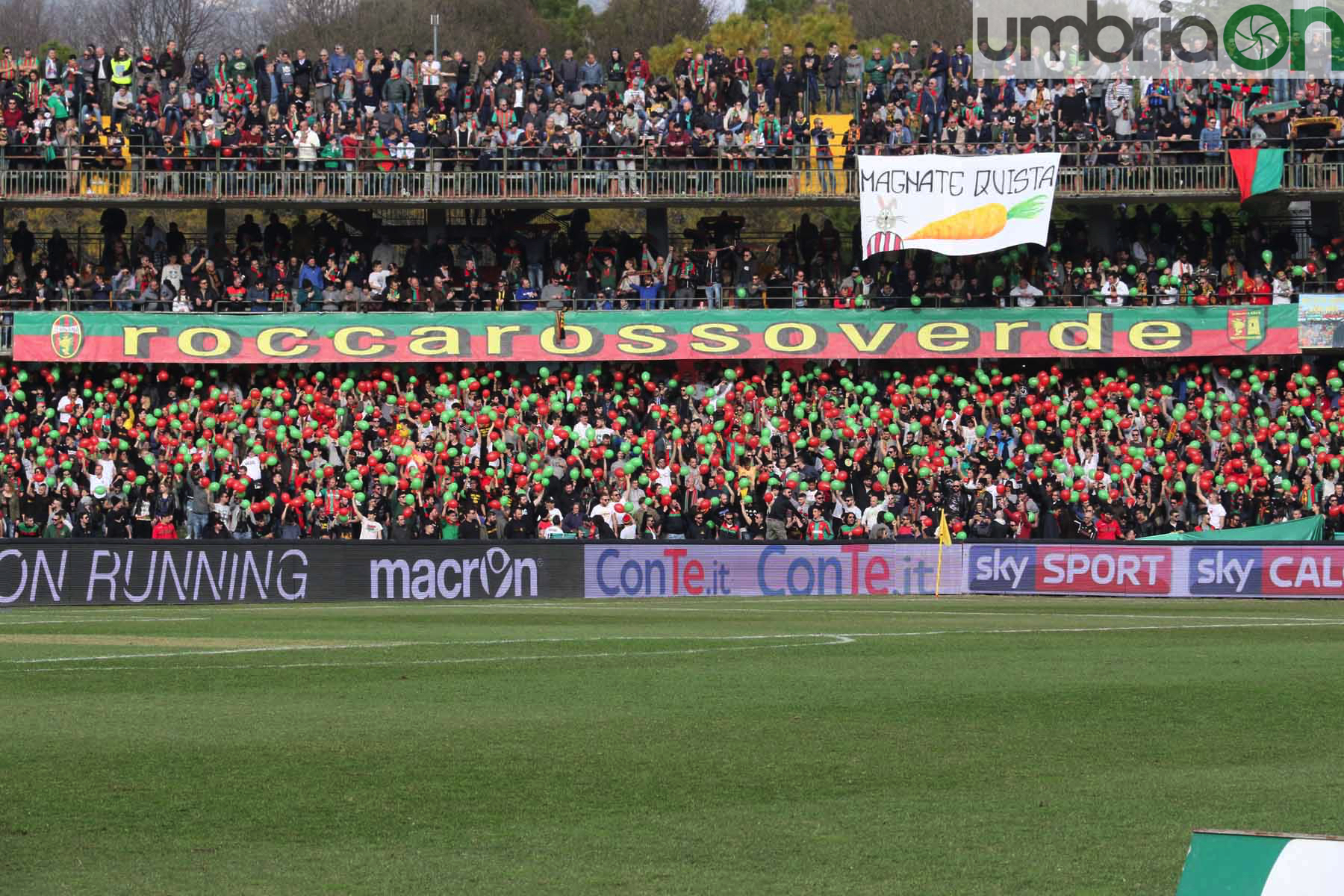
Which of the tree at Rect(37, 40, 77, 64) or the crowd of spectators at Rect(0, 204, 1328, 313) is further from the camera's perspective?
the tree at Rect(37, 40, 77, 64)

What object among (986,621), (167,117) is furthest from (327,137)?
(986,621)

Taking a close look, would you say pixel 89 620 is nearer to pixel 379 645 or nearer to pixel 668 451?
pixel 379 645

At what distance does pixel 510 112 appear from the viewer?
42500mm

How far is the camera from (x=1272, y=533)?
103 feet

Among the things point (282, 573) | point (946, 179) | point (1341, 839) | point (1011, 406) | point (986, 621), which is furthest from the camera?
point (946, 179)

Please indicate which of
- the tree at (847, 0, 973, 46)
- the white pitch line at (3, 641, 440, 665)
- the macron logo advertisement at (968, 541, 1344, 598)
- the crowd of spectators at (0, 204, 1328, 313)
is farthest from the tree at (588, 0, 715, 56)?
the white pitch line at (3, 641, 440, 665)

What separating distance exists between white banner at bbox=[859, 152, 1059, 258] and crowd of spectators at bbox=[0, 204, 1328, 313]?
1091 millimetres

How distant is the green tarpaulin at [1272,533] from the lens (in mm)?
30891

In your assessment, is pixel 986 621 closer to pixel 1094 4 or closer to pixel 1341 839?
pixel 1341 839

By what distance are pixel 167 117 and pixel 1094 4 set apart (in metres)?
22.0

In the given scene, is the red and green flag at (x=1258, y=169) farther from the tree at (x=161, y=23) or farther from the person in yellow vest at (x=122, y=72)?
the tree at (x=161, y=23)

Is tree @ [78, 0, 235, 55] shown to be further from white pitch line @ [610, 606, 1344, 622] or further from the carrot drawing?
white pitch line @ [610, 606, 1344, 622]

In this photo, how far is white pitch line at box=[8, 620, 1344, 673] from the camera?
15.2 metres

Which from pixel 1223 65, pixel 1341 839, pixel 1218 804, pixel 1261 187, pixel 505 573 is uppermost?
pixel 1223 65
